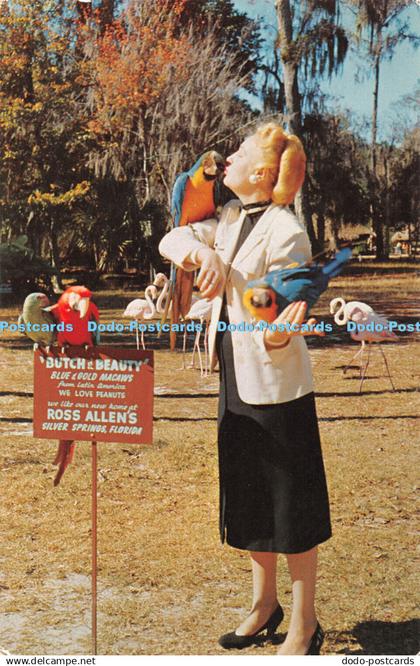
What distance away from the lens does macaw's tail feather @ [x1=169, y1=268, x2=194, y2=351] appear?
338cm

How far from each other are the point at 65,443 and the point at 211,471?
27.6 inches

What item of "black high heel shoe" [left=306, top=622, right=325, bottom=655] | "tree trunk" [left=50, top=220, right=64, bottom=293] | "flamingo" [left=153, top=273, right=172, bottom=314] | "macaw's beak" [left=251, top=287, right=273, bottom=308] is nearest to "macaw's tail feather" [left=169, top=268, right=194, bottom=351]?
"flamingo" [left=153, top=273, right=172, bottom=314]

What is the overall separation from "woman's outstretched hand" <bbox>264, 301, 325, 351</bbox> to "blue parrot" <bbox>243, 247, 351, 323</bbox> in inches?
0.8

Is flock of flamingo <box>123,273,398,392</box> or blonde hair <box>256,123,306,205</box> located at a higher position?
blonde hair <box>256,123,306,205</box>

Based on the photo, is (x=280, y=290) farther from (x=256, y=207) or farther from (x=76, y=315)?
(x=76, y=315)

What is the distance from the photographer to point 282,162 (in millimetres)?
3109

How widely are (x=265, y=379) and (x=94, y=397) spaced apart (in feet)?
2.57

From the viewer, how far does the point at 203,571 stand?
3670 millimetres

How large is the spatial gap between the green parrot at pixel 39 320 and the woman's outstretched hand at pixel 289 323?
3.50 ft

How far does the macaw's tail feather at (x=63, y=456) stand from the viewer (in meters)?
3.81

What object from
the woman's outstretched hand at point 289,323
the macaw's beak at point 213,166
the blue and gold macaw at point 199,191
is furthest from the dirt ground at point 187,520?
the macaw's beak at point 213,166

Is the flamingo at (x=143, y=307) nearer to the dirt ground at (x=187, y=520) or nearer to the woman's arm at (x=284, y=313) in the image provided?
the dirt ground at (x=187, y=520)

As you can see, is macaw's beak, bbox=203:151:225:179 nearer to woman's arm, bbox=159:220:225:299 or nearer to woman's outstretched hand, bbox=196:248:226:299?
woman's arm, bbox=159:220:225:299

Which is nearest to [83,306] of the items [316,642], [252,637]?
[252,637]
